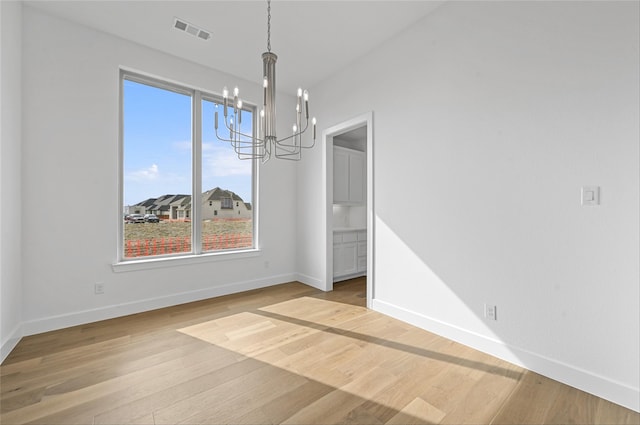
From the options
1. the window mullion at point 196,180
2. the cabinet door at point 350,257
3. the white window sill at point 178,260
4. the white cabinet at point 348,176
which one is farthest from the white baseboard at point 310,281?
the window mullion at point 196,180

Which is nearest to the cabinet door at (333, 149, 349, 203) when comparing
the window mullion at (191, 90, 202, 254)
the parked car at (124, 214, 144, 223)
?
the window mullion at (191, 90, 202, 254)

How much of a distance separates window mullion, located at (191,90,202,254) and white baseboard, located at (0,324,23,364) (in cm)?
177

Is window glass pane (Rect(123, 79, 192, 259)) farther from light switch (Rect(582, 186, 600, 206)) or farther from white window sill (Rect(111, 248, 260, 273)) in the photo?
light switch (Rect(582, 186, 600, 206))

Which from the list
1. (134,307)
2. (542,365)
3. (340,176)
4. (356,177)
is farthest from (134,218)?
(542,365)

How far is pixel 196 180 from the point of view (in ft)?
12.9

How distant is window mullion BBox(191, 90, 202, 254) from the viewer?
3.91 m

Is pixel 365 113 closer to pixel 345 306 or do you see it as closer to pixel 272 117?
pixel 272 117

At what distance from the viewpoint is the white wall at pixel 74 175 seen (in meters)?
Result: 2.76

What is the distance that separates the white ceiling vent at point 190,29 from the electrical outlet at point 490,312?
3998mm

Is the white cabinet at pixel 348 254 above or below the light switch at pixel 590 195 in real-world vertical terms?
below

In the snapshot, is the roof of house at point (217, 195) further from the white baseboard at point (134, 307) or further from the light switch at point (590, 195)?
the light switch at point (590, 195)

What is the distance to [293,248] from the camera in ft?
15.9

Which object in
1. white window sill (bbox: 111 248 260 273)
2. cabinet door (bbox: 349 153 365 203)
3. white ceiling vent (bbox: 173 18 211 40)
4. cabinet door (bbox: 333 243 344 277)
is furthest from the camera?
cabinet door (bbox: 349 153 365 203)

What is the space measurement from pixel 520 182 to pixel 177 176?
3885 mm
